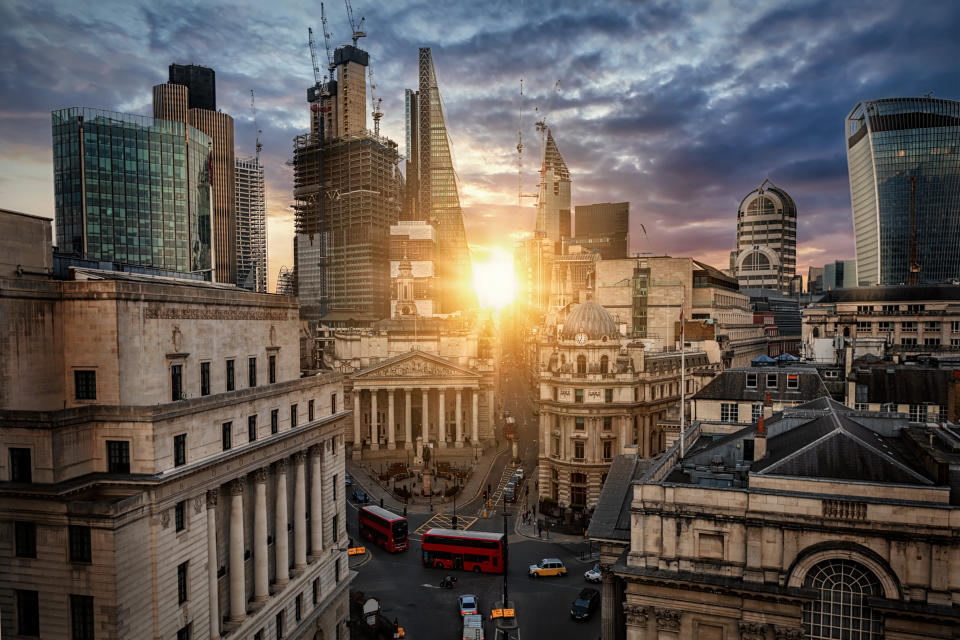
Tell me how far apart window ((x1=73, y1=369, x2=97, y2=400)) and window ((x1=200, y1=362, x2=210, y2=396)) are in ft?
18.6

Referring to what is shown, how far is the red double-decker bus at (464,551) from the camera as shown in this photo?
56406 millimetres

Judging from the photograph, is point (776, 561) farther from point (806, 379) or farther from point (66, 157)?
point (66, 157)

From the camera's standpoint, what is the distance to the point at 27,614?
28172 millimetres

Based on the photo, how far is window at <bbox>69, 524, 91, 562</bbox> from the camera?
27.0 metres

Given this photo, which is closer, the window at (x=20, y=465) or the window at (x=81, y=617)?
the window at (x=20, y=465)

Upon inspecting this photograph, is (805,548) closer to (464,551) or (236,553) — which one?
(236,553)

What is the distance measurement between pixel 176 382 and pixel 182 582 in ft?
32.7

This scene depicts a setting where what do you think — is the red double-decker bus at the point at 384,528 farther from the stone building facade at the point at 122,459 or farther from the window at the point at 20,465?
the window at the point at 20,465

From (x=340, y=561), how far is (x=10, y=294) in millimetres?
31691

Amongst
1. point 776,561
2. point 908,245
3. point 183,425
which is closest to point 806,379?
point 776,561

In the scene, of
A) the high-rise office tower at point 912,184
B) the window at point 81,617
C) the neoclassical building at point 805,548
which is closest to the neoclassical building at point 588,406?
the neoclassical building at point 805,548

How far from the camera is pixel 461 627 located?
4662 centimetres

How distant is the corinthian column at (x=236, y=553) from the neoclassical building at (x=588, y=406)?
43566mm

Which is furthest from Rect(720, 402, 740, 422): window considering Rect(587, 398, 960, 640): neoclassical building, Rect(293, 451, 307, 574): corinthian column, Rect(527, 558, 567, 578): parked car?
Rect(293, 451, 307, 574): corinthian column
